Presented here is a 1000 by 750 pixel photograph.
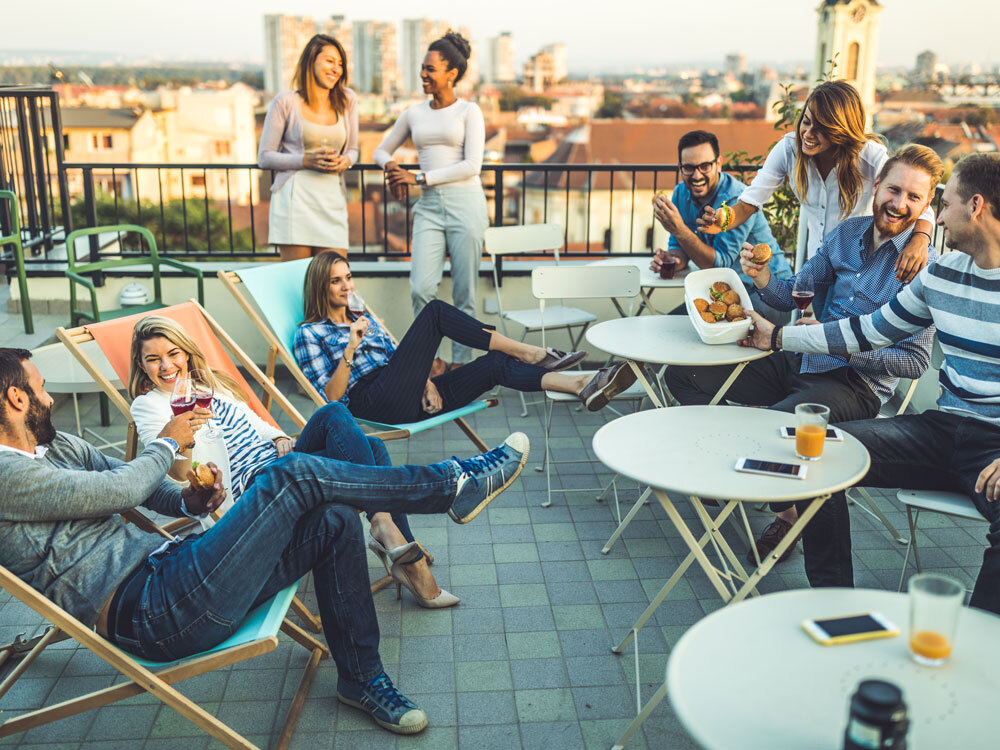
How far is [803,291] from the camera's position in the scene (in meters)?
3.47

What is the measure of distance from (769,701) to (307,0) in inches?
4128

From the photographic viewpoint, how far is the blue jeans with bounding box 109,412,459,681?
2.12 meters

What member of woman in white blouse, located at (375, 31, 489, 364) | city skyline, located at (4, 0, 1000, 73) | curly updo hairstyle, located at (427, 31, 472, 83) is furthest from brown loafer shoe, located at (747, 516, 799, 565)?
city skyline, located at (4, 0, 1000, 73)

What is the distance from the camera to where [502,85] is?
11500 cm

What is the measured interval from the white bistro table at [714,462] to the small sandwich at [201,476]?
1.08m

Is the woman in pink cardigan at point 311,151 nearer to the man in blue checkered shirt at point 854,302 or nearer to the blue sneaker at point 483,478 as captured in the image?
the man in blue checkered shirt at point 854,302

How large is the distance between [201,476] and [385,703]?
0.82 metres

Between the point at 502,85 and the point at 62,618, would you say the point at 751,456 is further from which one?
the point at 502,85

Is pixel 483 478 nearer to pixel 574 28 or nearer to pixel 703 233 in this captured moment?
pixel 703 233

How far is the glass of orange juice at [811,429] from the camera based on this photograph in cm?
237

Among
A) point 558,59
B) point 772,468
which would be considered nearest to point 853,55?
point 558,59

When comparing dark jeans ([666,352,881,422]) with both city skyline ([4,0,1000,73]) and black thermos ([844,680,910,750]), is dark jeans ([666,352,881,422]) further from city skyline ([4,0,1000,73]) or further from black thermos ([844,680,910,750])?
city skyline ([4,0,1000,73])

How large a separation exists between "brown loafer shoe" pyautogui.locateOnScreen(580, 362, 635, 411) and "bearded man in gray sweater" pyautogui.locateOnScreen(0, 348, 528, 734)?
1.23 meters

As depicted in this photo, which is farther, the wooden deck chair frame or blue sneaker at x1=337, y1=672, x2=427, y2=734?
the wooden deck chair frame
